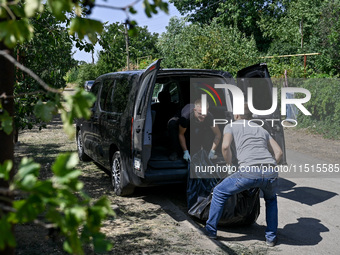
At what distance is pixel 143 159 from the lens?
20.8 feet

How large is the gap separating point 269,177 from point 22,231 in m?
3.07

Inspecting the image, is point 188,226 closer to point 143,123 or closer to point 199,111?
point 143,123

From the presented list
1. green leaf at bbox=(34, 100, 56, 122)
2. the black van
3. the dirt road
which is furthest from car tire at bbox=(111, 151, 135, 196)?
green leaf at bbox=(34, 100, 56, 122)

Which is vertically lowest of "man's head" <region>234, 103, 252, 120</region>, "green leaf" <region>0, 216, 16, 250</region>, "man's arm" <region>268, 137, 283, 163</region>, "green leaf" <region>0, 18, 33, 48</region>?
"man's arm" <region>268, 137, 283, 163</region>

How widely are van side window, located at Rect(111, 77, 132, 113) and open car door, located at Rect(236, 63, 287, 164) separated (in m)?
1.85

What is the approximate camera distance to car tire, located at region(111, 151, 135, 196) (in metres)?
7.00

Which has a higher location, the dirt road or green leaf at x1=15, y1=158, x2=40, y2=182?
green leaf at x1=15, y1=158, x2=40, y2=182

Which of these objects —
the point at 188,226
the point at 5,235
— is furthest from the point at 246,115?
the point at 5,235

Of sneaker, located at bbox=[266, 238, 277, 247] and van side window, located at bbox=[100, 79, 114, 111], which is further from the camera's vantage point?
van side window, located at bbox=[100, 79, 114, 111]

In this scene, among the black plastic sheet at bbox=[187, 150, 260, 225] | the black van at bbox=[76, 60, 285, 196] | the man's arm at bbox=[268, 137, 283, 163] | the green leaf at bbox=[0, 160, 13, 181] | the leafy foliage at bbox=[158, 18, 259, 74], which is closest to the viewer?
the green leaf at bbox=[0, 160, 13, 181]

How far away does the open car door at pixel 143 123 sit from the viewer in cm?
633

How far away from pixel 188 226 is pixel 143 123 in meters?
1.60

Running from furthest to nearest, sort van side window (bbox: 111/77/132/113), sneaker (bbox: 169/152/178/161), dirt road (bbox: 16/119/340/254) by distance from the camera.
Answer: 1. van side window (bbox: 111/77/132/113)
2. sneaker (bbox: 169/152/178/161)
3. dirt road (bbox: 16/119/340/254)

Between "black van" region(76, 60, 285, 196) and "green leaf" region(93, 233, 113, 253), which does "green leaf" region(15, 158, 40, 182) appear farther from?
"black van" region(76, 60, 285, 196)
